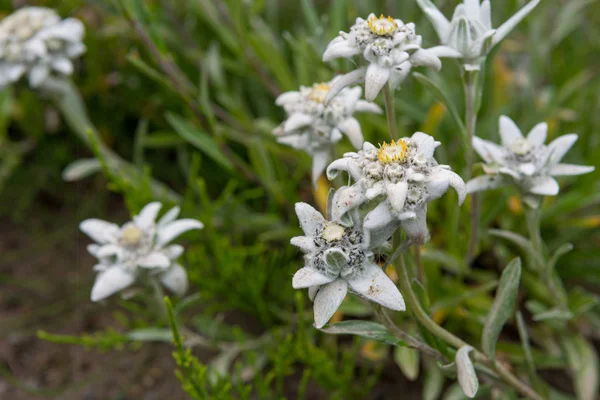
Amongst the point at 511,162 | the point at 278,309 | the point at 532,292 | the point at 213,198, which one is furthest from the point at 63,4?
the point at 532,292

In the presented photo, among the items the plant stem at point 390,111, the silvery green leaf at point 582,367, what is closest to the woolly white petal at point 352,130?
the plant stem at point 390,111

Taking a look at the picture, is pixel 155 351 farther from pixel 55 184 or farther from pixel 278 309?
pixel 55 184

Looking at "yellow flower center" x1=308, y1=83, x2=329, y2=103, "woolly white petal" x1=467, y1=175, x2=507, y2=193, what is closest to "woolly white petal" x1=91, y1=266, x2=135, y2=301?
"yellow flower center" x1=308, y1=83, x2=329, y2=103

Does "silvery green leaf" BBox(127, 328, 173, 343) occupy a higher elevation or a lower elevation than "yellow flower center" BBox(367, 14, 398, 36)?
lower

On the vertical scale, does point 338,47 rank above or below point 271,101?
above

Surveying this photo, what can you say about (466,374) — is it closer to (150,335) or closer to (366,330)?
(366,330)

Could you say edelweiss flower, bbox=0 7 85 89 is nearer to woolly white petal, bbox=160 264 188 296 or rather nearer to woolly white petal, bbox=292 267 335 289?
woolly white petal, bbox=160 264 188 296
